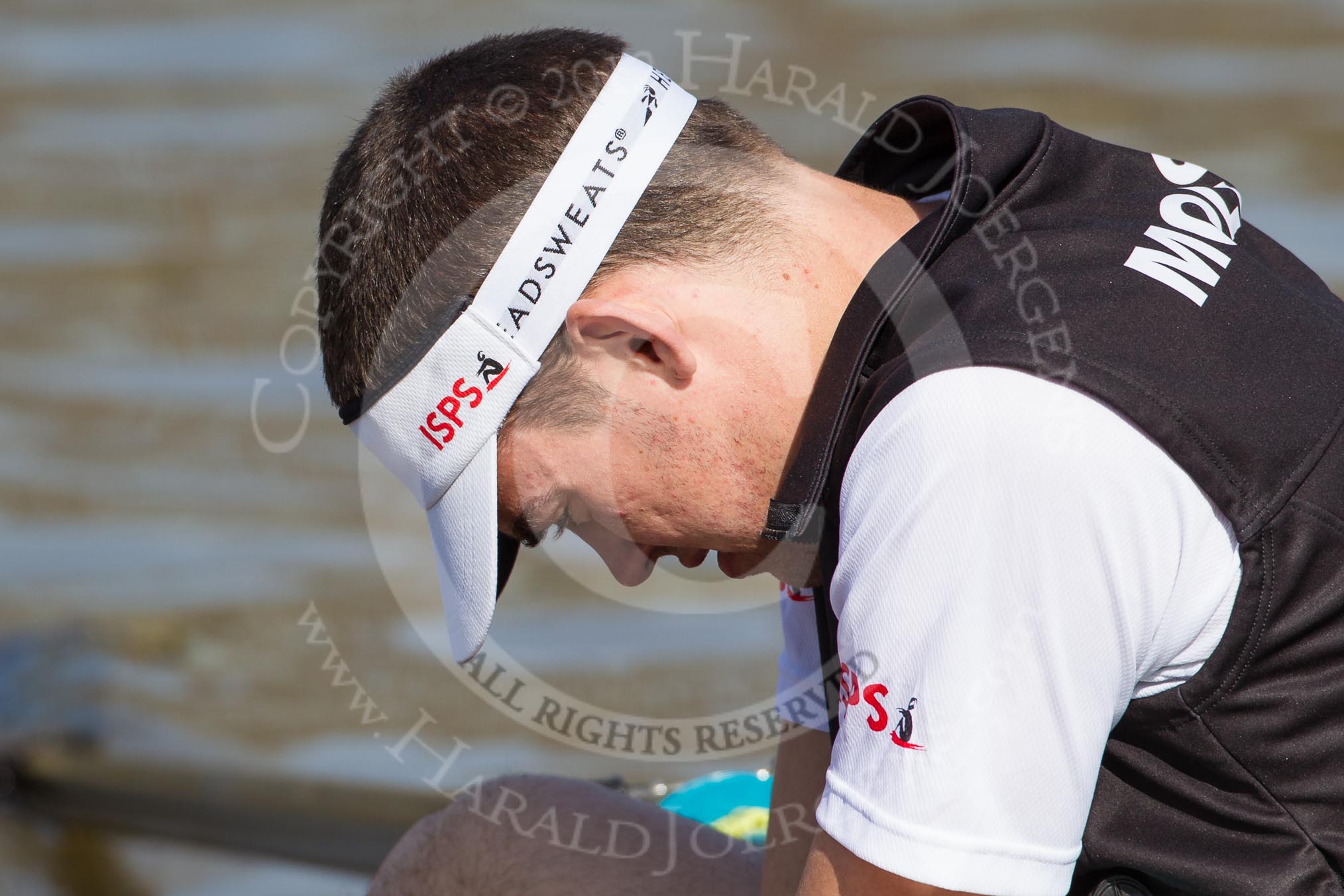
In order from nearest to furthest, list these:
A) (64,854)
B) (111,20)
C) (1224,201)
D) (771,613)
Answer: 1. (1224,201)
2. (64,854)
3. (771,613)
4. (111,20)

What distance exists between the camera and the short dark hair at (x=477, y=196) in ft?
3.62

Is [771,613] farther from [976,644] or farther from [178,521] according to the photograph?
[976,644]

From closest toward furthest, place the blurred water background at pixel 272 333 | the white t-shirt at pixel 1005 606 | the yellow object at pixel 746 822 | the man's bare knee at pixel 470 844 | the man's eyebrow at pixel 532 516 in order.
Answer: the white t-shirt at pixel 1005 606 → the man's eyebrow at pixel 532 516 → the man's bare knee at pixel 470 844 → the yellow object at pixel 746 822 → the blurred water background at pixel 272 333

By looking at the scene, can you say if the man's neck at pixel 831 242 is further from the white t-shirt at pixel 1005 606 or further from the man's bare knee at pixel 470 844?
the man's bare knee at pixel 470 844

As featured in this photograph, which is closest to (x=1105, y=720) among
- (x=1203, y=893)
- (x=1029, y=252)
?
(x=1203, y=893)

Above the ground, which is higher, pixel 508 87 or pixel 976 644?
pixel 508 87

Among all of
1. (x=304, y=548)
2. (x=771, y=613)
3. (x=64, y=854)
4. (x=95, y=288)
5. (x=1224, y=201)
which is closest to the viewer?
(x=1224, y=201)

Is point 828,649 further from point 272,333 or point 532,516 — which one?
point 272,333

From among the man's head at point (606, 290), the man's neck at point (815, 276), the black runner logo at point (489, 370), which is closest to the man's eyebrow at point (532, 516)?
the man's head at point (606, 290)

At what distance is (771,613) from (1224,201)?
5.27 feet

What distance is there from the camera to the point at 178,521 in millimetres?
3098

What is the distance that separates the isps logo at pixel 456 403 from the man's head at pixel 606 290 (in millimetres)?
31

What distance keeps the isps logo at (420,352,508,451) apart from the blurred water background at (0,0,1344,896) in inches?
44.1

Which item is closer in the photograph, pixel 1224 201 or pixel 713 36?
pixel 1224 201
